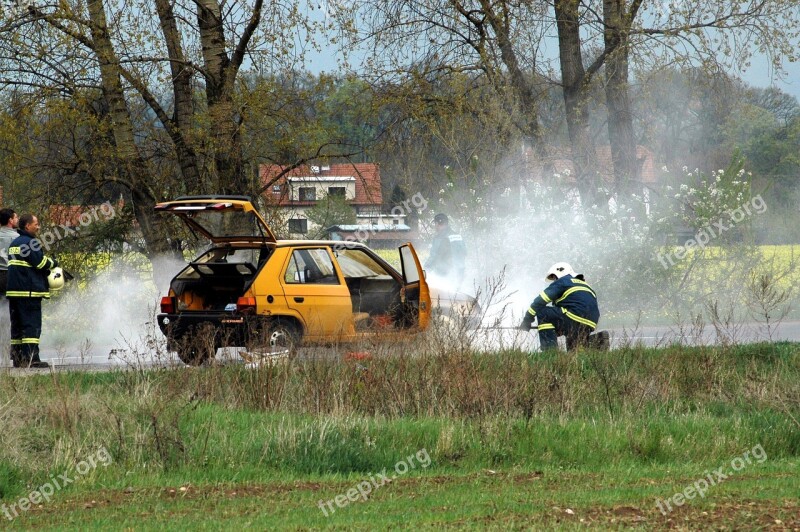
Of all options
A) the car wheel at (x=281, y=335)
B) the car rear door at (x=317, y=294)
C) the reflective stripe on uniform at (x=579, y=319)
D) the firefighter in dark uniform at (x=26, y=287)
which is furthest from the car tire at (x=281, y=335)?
the reflective stripe on uniform at (x=579, y=319)

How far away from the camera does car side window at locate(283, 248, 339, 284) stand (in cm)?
1299

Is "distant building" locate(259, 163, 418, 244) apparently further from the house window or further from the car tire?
the car tire

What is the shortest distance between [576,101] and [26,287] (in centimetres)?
1536

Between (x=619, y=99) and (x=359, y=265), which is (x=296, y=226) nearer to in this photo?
(x=359, y=265)

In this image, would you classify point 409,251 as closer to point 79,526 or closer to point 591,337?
point 591,337

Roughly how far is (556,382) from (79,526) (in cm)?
546

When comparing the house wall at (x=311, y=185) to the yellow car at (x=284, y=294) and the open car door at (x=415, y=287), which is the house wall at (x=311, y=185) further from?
the open car door at (x=415, y=287)

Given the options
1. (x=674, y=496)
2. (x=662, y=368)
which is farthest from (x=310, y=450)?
(x=662, y=368)

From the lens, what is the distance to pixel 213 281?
Answer: 44.9 ft

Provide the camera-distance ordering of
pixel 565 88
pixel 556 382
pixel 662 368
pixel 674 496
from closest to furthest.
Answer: pixel 674 496 < pixel 556 382 < pixel 662 368 < pixel 565 88

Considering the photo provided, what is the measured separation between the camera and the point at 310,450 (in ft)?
27.4

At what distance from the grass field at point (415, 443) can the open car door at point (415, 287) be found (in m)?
1.75

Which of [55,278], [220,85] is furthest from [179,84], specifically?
[55,278]

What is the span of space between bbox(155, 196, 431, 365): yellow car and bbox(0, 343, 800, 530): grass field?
1.44m
